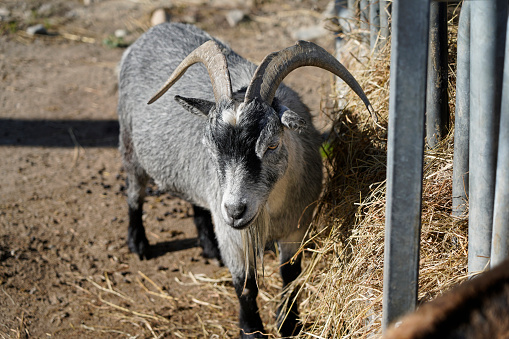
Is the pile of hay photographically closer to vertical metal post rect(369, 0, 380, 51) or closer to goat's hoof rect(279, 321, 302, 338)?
goat's hoof rect(279, 321, 302, 338)

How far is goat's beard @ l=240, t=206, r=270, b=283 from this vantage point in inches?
136

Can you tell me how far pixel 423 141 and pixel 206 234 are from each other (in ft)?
10.5

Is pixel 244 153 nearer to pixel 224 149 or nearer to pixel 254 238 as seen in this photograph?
pixel 224 149

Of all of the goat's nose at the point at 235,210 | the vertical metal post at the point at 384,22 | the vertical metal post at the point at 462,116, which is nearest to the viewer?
the vertical metal post at the point at 462,116

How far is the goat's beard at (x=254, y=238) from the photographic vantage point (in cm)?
345

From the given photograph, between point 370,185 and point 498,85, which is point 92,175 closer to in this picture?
point 370,185

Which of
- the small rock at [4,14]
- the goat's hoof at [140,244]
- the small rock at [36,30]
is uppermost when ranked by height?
the small rock at [4,14]

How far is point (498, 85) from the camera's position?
2102mm

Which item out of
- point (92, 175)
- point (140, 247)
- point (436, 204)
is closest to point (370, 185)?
point (436, 204)

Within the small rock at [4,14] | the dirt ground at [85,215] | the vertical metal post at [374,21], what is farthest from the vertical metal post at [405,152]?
the small rock at [4,14]

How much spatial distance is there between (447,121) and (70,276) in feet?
11.0

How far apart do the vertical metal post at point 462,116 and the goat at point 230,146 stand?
1.78ft

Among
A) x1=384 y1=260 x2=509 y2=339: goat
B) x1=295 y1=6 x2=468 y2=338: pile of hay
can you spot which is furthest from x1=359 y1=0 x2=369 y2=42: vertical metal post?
x1=384 y1=260 x2=509 y2=339: goat

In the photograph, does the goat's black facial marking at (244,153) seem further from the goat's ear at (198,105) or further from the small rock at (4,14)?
the small rock at (4,14)
